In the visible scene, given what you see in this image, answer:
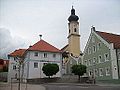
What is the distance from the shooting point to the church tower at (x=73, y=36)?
191 ft

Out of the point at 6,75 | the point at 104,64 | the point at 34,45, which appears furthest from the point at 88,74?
the point at 6,75

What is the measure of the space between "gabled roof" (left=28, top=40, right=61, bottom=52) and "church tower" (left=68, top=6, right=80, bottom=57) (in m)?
16.1

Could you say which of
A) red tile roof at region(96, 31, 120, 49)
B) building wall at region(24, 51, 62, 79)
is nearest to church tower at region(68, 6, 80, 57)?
building wall at region(24, 51, 62, 79)

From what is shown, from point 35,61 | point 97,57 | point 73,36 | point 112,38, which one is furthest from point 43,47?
point 73,36

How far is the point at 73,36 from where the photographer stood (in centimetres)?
5894

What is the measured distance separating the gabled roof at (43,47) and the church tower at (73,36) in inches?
634

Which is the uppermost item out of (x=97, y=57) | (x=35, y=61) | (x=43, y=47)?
(x=43, y=47)

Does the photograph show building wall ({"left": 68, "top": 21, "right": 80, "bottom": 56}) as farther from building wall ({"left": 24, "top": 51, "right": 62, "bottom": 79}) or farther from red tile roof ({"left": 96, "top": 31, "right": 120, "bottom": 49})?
red tile roof ({"left": 96, "top": 31, "right": 120, "bottom": 49})

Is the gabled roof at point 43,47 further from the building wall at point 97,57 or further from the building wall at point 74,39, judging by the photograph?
the building wall at point 74,39

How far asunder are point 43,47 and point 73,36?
1926 cm

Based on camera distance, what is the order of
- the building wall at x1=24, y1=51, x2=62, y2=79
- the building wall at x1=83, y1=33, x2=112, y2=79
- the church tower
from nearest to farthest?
1. the building wall at x1=83, y1=33, x2=112, y2=79
2. the building wall at x1=24, y1=51, x2=62, y2=79
3. the church tower

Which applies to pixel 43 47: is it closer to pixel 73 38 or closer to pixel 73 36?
pixel 73 38

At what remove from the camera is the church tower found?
58188mm

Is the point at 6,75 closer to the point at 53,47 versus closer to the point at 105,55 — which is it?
the point at 53,47
